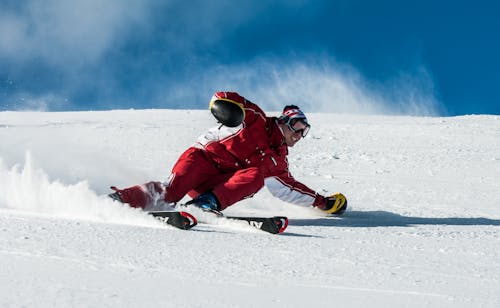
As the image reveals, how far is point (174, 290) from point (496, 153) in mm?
9009

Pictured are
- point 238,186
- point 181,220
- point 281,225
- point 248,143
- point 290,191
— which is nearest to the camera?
point 181,220

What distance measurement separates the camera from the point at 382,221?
4.94m

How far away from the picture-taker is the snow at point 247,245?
92.5 inches

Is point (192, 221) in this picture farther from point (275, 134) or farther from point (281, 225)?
point (275, 134)

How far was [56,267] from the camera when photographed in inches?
99.9

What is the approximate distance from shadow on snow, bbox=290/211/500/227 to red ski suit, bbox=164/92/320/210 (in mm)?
479

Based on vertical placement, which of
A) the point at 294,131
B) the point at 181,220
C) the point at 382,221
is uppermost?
the point at 294,131

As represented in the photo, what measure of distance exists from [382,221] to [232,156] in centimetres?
123

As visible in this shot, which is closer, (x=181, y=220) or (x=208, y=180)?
(x=181, y=220)

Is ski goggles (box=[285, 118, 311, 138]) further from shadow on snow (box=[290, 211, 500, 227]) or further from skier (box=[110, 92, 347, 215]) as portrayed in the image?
shadow on snow (box=[290, 211, 500, 227])

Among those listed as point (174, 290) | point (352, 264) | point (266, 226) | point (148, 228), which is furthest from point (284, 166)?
point (174, 290)

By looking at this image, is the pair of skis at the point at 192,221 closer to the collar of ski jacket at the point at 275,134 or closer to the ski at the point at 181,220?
the ski at the point at 181,220

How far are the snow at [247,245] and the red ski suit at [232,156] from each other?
46 centimetres

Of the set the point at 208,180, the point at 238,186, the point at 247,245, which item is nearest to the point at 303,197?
the point at 208,180
